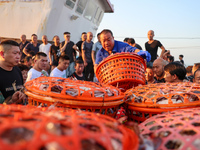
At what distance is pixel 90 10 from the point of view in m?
10.5

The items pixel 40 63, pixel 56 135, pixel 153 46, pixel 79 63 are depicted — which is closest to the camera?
pixel 56 135

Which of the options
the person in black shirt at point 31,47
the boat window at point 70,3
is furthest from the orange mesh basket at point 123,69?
the boat window at point 70,3

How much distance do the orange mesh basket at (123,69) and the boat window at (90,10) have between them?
884 cm

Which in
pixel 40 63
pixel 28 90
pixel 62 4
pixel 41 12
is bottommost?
pixel 28 90

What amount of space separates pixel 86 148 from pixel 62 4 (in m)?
8.03

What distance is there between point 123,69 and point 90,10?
9.54m

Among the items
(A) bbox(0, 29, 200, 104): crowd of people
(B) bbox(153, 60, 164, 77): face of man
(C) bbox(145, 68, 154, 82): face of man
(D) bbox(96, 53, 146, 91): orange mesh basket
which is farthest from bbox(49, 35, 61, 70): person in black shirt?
(D) bbox(96, 53, 146, 91): orange mesh basket

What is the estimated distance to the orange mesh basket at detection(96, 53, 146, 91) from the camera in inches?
66.6

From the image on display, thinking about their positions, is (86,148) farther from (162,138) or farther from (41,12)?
(41,12)

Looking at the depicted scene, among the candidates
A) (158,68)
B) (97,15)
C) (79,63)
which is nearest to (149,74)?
(158,68)

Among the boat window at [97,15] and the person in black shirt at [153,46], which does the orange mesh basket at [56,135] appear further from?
the boat window at [97,15]

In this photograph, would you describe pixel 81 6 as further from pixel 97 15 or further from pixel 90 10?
pixel 97 15

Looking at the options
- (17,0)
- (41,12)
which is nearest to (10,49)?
(41,12)

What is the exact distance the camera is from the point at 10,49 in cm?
218
